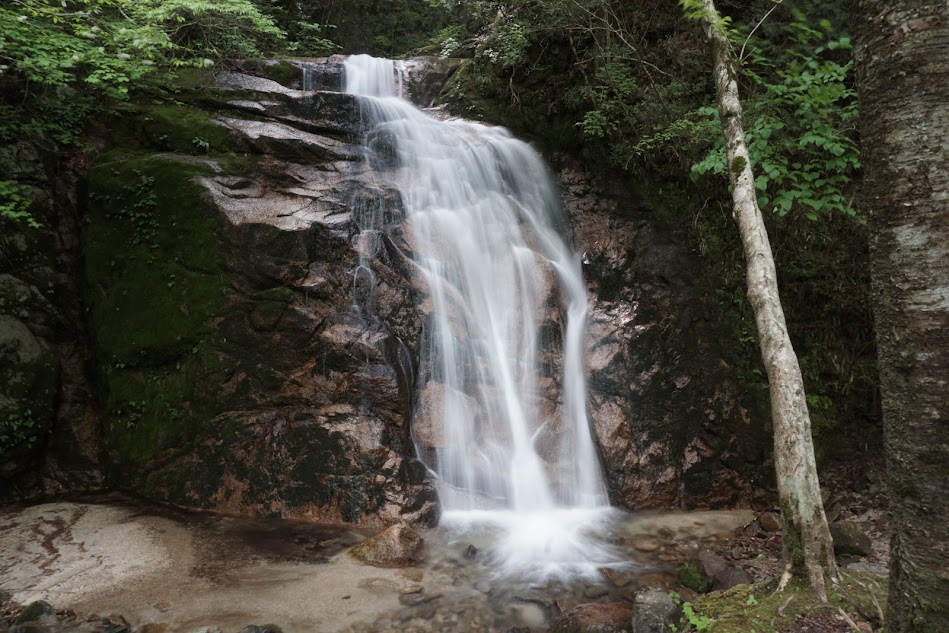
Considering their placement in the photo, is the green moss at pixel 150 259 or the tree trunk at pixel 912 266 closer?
the tree trunk at pixel 912 266

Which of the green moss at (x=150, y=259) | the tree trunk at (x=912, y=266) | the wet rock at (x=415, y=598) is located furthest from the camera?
the green moss at (x=150, y=259)

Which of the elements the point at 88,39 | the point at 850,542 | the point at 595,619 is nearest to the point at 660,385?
the point at 850,542

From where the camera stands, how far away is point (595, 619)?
154 inches

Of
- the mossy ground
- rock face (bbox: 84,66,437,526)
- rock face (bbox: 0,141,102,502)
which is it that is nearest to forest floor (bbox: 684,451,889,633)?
→ the mossy ground

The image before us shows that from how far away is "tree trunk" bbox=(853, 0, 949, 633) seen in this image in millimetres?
1623

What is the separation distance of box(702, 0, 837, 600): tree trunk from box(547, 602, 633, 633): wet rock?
46.4 inches

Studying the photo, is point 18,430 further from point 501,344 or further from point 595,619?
point 595,619

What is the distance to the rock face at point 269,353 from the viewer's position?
19.8 ft

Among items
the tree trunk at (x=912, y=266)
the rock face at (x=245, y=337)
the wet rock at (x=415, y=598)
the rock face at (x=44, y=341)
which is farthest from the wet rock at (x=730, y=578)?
the rock face at (x=44, y=341)

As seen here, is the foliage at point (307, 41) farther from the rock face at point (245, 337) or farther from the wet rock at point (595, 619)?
the wet rock at point (595, 619)

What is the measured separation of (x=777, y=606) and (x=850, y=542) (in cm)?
233

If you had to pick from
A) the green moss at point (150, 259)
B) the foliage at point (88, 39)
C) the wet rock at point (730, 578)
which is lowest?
the wet rock at point (730, 578)

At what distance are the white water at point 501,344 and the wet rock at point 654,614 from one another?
130cm

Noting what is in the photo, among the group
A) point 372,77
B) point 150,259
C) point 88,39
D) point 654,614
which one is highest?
point 372,77
